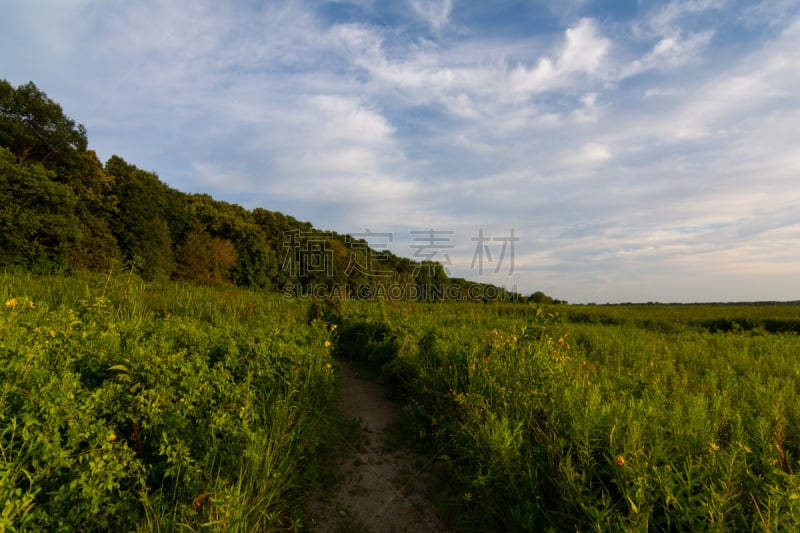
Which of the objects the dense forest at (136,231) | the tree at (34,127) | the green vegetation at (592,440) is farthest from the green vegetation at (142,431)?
the tree at (34,127)

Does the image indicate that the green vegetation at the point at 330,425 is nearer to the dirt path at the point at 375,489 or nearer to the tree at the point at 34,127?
the dirt path at the point at 375,489

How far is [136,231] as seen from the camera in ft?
65.9

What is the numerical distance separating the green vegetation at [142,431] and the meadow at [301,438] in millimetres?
15

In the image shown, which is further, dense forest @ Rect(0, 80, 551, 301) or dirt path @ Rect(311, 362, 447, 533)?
dense forest @ Rect(0, 80, 551, 301)

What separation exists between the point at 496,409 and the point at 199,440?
2645 millimetres

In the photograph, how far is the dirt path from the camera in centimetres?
312

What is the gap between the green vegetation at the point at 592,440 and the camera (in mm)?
2189

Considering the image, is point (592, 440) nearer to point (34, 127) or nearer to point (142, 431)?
point (142, 431)

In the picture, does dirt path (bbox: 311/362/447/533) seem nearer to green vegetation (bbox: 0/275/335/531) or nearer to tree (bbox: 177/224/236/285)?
green vegetation (bbox: 0/275/335/531)

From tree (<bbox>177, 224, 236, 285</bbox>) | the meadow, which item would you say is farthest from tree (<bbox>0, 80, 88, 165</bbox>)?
the meadow

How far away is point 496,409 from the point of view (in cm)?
381

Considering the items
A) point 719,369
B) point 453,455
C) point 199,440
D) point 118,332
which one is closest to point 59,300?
point 118,332

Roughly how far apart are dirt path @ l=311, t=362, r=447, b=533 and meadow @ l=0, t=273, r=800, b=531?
0.67ft

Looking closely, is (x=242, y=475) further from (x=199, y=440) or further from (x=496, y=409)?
(x=496, y=409)
